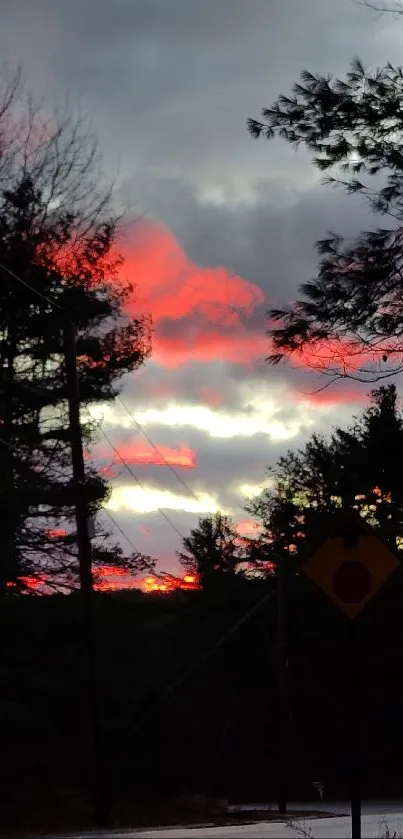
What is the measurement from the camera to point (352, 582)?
10891 millimetres

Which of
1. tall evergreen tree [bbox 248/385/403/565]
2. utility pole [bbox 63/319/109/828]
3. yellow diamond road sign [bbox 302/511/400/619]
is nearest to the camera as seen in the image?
yellow diamond road sign [bbox 302/511/400/619]

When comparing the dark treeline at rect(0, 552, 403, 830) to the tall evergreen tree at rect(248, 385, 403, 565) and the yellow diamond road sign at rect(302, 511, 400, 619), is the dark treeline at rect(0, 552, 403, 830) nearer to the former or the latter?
the tall evergreen tree at rect(248, 385, 403, 565)

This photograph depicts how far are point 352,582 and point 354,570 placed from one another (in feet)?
0.38

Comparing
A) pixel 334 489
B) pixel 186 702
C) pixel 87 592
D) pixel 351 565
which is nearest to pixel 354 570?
pixel 351 565

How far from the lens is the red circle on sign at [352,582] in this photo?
35.5 feet

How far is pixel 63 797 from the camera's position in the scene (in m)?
33.2

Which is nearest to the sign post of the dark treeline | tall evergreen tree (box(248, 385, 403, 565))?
the dark treeline

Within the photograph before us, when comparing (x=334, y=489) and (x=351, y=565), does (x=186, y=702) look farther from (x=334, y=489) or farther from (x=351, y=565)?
(x=351, y=565)

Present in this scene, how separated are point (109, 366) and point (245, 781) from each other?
21.9 meters

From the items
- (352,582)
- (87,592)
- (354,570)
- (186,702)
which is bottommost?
(352,582)

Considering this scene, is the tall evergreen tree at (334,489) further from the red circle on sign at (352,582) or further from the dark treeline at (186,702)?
the red circle on sign at (352,582)

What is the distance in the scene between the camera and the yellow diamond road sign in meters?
10.8

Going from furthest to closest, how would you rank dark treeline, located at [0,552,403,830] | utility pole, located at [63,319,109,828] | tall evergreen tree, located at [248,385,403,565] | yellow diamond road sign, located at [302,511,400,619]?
tall evergreen tree, located at [248,385,403,565]
dark treeline, located at [0,552,403,830]
utility pole, located at [63,319,109,828]
yellow diamond road sign, located at [302,511,400,619]

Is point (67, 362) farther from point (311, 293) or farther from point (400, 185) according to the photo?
point (400, 185)
